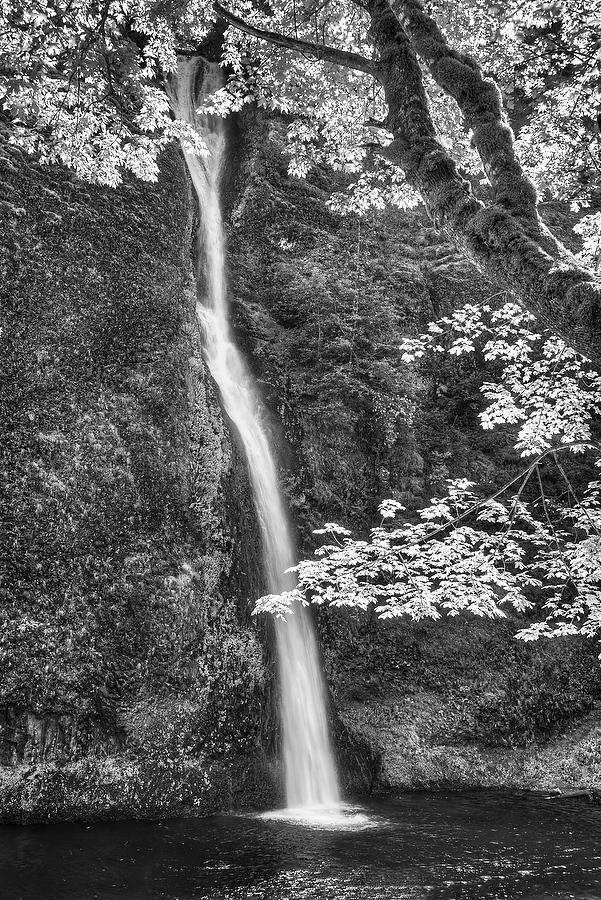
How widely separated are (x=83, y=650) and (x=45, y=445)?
253 cm

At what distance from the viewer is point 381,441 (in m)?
11.0

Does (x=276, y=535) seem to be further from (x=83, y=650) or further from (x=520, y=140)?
(x=520, y=140)

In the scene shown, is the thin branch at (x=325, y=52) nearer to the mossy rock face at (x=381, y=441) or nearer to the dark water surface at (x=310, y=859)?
the mossy rock face at (x=381, y=441)

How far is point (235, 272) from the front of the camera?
1273cm

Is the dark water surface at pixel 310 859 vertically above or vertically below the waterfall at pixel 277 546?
below

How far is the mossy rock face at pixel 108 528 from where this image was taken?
6773mm

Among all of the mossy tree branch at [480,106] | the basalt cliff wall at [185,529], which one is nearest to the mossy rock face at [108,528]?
the basalt cliff wall at [185,529]

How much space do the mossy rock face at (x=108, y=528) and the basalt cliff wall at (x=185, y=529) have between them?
0.08 feet

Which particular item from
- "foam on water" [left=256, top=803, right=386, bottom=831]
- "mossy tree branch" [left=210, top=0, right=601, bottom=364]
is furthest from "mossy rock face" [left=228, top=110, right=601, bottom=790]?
"mossy tree branch" [left=210, top=0, right=601, bottom=364]

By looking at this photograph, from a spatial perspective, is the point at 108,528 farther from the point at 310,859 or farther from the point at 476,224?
the point at 476,224

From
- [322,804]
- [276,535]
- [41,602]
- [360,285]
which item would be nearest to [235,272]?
[360,285]

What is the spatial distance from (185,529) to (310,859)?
158 inches

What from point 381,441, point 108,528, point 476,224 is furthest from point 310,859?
point 381,441

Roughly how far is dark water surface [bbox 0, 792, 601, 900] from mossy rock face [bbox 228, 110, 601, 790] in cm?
159
